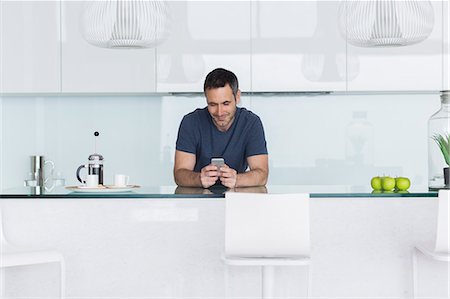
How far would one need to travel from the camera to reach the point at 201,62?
547 centimetres

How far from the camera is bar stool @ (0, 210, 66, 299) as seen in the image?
3344 millimetres

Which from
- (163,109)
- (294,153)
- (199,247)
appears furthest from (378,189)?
(163,109)

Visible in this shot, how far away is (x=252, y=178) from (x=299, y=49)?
148cm

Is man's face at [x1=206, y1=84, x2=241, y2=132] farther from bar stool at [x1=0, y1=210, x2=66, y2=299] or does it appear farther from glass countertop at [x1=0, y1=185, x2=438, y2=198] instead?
bar stool at [x1=0, y1=210, x2=66, y2=299]

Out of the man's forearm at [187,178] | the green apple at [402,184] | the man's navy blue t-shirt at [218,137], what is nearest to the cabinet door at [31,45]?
the man's navy blue t-shirt at [218,137]

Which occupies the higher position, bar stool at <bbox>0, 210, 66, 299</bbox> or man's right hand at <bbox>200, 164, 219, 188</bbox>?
man's right hand at <bbox>200, 164, 219, 188</bbox>

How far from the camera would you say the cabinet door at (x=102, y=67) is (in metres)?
5.48

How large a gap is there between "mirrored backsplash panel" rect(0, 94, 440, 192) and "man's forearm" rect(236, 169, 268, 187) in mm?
1353

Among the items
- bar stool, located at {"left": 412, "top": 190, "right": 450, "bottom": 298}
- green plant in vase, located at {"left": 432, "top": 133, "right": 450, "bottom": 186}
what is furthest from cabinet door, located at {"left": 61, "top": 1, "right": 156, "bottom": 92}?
bar stool, located at {"left": 412, "top": 190, "right": 450, "bottom": 298}

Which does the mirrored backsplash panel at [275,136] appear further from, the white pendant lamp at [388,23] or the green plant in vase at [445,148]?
the green plant in vase at [445,148]

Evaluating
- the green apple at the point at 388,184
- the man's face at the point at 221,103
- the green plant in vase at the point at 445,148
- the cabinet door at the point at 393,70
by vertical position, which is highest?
→ the cabinet door at the point at 393,70

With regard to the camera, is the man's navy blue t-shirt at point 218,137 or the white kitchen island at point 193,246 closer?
the white kitchen island at point 193,246

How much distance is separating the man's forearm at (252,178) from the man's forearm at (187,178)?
0.21 meters

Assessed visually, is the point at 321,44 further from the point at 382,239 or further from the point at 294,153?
the point at 382,239
